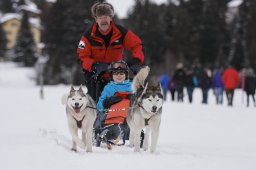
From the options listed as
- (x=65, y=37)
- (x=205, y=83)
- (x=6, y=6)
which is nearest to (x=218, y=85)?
(x=205, y=83)

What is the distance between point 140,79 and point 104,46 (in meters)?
0.82

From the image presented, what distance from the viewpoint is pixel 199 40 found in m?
52.7

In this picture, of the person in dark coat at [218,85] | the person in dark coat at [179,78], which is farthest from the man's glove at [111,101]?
the person in dark coat at [218,85]

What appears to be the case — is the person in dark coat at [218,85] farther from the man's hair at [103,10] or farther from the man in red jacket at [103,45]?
the man's hair at [103,10]

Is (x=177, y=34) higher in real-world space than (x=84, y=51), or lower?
higher

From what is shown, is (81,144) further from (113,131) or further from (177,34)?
(177,34)

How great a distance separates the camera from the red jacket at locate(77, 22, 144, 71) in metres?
6.81

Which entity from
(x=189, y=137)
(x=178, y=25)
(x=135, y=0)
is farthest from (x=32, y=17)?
(x=189, y=137)

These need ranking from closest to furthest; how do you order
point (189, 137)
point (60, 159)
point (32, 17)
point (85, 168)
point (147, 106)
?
point (85, 168) → point (60, 159) → point (147, 106) → point (189, 137) → point (32, 17)

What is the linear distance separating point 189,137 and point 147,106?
10.2ft

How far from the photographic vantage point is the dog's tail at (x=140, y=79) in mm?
6469

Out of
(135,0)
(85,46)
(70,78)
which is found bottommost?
(70,78)

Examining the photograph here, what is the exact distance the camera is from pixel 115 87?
6566mm

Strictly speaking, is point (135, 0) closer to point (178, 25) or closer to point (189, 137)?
point (178, 25)
